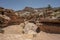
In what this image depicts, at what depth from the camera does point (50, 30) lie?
31.9 feet

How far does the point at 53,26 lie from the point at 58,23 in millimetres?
641

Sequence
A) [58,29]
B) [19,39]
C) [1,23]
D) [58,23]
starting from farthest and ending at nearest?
1. [1,23]
2. [58,23]
3. [58,29]
4. [19,39]

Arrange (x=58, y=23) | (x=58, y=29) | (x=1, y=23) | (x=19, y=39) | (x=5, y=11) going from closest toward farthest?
(x=19, y=39), (x=58, y=29), (x=58, y=23), (x=1, y=23), (x=5, y=11)

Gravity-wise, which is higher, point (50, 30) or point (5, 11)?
point (5, 11)

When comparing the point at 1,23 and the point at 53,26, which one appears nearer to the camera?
the point at 53,26

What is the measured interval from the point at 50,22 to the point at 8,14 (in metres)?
15.4

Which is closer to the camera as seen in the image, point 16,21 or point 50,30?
point 50,30

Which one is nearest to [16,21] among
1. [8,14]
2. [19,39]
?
[8,14]

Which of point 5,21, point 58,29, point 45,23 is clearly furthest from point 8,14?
point 58,29

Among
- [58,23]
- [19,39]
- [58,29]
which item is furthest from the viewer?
[58,23]

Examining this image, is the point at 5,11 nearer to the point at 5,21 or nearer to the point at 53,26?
the point at 5,21

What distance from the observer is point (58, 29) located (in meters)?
9.32

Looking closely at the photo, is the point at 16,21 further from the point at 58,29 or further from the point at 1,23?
the point at 58,29

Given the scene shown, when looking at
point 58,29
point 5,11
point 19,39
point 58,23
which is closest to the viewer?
point 19,39
